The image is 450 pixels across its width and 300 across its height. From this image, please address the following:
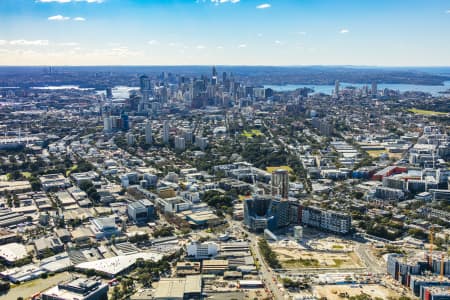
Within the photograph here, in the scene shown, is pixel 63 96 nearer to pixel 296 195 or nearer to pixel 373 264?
pixel 296 195

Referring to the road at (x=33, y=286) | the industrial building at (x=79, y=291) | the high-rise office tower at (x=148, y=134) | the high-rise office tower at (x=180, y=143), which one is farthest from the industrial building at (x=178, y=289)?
the high-rise office tower at (x=148, y=134)

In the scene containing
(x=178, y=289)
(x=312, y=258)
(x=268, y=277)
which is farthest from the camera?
(x=312, y=258)

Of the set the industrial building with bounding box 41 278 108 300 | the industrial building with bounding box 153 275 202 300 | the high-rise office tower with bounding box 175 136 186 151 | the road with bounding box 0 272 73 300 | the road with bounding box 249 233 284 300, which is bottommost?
the road with bounding box 0 272 73 300

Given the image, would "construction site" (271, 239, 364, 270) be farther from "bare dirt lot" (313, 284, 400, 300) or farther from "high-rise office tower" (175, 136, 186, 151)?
"high-rise office tower" (175, 136, 186, 151)

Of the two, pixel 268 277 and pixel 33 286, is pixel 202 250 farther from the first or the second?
pixel 33 286

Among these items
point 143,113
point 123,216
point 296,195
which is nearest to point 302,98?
point 143,113

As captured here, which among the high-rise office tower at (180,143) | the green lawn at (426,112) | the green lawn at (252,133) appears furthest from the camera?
the green lawn at (426,112)

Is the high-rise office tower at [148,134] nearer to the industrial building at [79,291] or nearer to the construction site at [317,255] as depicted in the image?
the construction site at [317,255]

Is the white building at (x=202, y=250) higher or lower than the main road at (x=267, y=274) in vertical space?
higher

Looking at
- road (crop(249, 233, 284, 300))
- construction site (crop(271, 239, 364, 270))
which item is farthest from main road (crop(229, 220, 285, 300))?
construction site (crop(271, 239, 364, 270))

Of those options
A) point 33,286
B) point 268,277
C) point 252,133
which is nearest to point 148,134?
point 252,133

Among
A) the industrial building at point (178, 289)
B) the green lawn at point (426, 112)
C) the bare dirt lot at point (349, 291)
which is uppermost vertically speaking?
the green lawn at point (426, 112)
